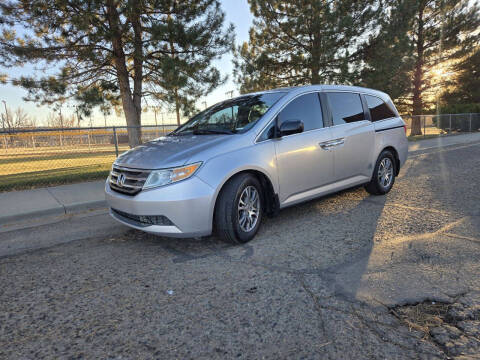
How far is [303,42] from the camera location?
16375mm

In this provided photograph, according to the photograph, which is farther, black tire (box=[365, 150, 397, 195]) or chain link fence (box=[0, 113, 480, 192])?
chain link fence (box=[0, 113, 480, 192])

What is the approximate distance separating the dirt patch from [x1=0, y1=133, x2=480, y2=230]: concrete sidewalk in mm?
5078

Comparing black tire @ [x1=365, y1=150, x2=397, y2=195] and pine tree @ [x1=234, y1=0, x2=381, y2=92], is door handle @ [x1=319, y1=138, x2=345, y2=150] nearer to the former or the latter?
black tire @ [x1=365, y1=150, x2=397, y2=195]

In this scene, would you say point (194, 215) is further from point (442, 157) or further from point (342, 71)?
point (342, 71)

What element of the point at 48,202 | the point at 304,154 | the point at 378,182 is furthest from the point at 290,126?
the point at 48,202

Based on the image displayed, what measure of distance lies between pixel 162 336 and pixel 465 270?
2.57 m

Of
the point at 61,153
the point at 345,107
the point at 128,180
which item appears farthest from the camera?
the point at 61,153

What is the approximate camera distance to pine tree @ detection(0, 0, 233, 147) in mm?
9062

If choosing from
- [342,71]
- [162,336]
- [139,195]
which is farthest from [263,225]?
[342,71]

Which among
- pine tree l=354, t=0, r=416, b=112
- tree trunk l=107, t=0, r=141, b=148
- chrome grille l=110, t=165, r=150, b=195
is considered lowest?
chrome grille l=110, t=165, r=150, b=195

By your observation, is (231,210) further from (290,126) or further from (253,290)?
(290,126)

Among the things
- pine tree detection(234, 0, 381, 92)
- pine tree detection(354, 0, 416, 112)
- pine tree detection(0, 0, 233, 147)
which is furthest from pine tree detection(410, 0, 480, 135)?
pine tree detection(0, 0, 233, 147)

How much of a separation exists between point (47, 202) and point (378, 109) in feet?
19.7

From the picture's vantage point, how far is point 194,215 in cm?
319
